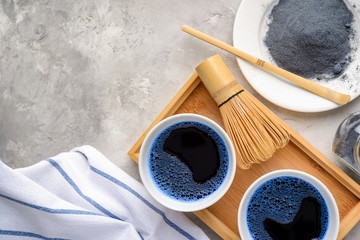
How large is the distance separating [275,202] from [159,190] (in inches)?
8.6

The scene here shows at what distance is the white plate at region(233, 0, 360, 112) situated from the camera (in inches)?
29.3

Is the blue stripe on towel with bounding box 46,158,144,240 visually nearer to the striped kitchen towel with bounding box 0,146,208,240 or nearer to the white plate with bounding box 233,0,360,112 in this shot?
the striped kitchen towel with bounding box 0,146,208,240

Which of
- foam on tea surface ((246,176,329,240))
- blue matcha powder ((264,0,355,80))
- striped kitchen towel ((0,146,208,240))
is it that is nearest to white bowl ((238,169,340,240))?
foam on tea surface ((246,176,329,240))

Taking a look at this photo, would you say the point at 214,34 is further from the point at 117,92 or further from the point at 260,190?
the point at 260,190

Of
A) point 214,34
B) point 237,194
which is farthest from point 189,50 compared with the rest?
point 237,194

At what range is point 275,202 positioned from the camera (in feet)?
2.27

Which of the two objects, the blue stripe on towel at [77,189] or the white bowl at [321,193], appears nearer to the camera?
the white bowl at [321,193]

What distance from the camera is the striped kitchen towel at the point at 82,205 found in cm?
71

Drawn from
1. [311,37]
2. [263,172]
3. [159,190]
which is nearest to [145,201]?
[159,190]

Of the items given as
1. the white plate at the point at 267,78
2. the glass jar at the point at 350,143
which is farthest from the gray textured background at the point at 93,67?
the glass jar at the point at 350,143

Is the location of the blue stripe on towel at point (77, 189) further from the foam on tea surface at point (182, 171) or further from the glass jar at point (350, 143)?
the glass jar at point (350, 143)

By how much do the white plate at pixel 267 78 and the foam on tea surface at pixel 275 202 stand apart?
0.16 m

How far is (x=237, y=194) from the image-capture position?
732mm

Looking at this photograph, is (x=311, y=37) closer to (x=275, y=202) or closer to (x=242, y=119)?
(x=242, y=119)
